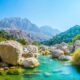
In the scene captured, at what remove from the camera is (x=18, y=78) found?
24.2m

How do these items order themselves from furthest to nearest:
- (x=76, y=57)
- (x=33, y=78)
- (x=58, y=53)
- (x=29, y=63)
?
(x=58, y=53)
(x=76, y=57)
(x=29, y=63)
(x=33, y=78)

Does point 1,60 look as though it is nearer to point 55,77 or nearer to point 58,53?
point 55,77

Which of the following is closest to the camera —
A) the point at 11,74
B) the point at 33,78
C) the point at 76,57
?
the point at 33,78

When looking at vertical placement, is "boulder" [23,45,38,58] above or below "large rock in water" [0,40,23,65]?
below

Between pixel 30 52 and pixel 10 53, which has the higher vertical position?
pixel 10 53

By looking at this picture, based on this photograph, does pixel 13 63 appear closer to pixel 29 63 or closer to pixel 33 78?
pixel 29 63

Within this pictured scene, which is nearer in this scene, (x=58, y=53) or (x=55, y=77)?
(x=55, y=77)

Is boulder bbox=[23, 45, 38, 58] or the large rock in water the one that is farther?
boulder bbox=[23, 45, 38, 58]

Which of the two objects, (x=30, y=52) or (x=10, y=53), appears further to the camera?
(x=30, y=52)

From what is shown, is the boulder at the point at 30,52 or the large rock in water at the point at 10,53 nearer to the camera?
the large rock in water at the point at 10,53

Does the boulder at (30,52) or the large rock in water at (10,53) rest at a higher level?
the large rock in water at (10,53)

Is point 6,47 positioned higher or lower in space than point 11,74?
higher

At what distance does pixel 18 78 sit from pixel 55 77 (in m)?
3.92

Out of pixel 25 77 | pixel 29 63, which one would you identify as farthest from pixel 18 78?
pixel 29 63
